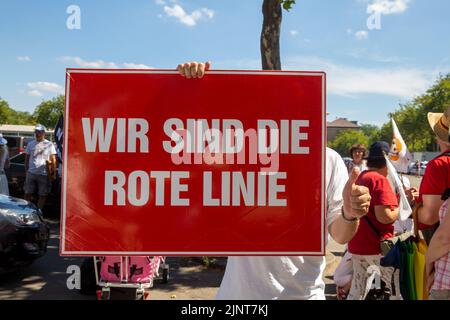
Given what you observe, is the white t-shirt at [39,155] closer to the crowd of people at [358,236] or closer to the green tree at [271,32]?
the green tree at [271,32]

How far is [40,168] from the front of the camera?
9.10 metres

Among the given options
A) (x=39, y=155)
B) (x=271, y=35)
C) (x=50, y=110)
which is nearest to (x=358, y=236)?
(x=271, y=35)

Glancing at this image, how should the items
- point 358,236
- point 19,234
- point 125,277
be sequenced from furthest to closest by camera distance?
1. point 19,234
2. point 358,236
3. point 125,277

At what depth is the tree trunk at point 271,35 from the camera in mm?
7633

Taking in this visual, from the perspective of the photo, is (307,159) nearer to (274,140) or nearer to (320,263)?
(274,140)

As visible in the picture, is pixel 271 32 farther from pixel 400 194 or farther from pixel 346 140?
pixel 346 140

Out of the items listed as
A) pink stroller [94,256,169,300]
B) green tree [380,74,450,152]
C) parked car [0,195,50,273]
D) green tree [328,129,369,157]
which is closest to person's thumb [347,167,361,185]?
pink stroller [94,256,169,300]

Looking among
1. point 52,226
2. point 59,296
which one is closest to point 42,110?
point 52,226

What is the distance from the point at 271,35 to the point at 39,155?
5.44 metres

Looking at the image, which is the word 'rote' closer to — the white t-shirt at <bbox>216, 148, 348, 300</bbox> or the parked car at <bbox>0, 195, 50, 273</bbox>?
the white t-shirt at <bbox>216, 148, 348, 300</bbox>

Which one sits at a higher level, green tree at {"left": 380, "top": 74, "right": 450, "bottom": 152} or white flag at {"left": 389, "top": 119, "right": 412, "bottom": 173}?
green tree at {"left": 380, "top": 74, "right": 450, "bottom": 152}

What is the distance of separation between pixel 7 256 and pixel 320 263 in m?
4.50

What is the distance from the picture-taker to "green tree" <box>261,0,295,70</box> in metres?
7.63
